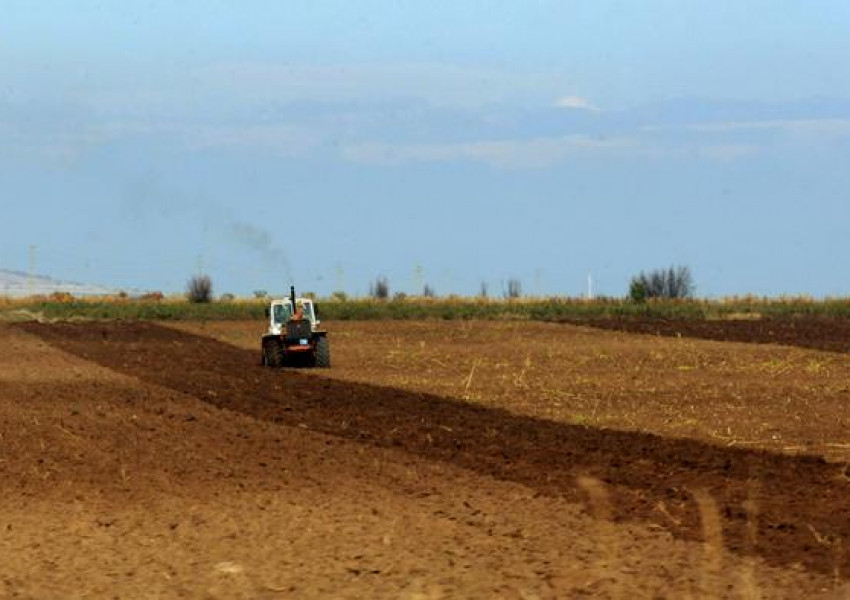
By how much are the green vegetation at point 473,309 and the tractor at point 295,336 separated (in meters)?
31.3

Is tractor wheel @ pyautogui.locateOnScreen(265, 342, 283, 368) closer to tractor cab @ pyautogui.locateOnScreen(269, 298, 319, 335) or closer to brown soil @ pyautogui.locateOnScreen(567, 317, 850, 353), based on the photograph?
tractor cab @ pyautogui.locateOnScreen(269, 298, 319, 335)

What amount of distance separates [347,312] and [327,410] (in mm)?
45470

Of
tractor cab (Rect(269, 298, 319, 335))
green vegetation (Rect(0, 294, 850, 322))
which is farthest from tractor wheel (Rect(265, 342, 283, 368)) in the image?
green vegetation (Rect(0, 294, 850, 322))

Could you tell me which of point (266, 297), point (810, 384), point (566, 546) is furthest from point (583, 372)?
point (266, 297)

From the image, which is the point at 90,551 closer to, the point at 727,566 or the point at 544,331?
the point at 727,566

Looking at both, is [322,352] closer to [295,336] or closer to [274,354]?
[295,336]

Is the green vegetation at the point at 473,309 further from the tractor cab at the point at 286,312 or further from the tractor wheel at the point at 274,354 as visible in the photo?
the tractor cab at the point at 286,312

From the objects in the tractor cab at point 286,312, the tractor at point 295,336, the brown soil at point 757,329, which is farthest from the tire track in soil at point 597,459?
the brown soil at point 757,329

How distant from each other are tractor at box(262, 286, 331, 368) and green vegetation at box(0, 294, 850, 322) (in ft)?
103

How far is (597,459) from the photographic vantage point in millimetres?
18969

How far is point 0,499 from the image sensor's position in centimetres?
1634

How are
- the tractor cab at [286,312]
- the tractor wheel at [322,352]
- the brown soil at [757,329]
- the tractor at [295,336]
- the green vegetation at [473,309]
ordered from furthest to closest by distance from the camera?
the green vegetation at [473,309] → the brown soil at [757,329] → the tractor wheel at [322,352] → the tractor cab at [286,312] → the tractor at [295,336]

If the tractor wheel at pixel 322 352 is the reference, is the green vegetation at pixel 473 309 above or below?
above

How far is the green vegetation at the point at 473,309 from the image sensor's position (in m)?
70.6
